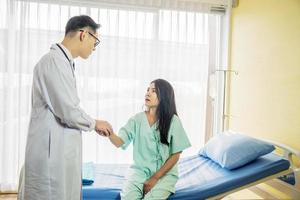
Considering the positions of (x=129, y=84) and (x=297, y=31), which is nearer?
(x=297, y=31)

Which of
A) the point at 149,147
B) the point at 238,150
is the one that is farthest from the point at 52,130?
the point at 238,150

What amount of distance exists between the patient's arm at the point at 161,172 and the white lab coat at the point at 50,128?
1.99ft

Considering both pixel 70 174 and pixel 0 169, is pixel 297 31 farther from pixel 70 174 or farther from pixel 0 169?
pixel 0 169

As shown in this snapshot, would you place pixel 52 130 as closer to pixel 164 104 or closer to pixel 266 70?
pixel 164 104

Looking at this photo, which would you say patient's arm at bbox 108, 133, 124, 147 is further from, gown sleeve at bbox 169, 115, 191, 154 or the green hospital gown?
gown sleeve at bbox 169, 115, 191, 154

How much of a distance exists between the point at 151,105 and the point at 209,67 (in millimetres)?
1643

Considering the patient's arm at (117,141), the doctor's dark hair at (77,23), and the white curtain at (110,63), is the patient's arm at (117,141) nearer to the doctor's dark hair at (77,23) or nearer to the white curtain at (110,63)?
the doctor's dark hair at (77,23)

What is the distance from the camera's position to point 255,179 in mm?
1956

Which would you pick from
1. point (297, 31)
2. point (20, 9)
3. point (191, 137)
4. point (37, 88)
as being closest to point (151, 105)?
point (37, 88)

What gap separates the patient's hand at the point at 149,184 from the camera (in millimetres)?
1938

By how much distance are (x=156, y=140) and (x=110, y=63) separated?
1.43 metres

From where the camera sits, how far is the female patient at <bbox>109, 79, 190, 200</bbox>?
6.52 feet

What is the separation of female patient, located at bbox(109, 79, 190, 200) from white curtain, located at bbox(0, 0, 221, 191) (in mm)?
1212

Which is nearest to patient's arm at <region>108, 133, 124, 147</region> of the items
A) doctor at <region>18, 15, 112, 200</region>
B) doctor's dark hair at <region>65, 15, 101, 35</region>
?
doctor at <region>18, 15, 112, 200</region>
